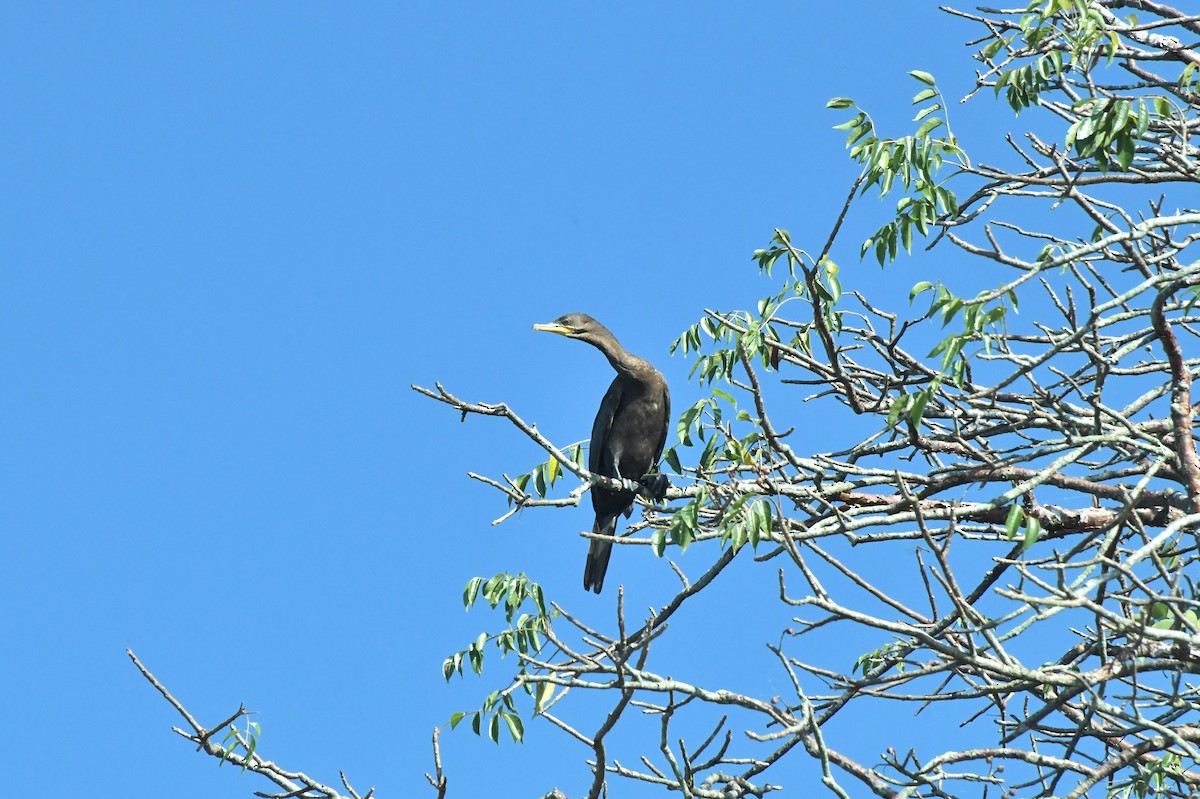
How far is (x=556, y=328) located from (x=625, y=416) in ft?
2.16

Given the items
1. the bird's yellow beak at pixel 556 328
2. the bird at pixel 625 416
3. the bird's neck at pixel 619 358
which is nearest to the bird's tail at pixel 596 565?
the bird at pixel 625 416

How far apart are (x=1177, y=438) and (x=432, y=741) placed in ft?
8.09

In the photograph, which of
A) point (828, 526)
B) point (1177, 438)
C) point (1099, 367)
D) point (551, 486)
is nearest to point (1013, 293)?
point (1099, 367)

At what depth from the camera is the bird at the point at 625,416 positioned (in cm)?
823

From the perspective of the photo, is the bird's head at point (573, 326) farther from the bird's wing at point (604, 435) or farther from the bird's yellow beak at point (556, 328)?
the bird's wing at point (604, 435)

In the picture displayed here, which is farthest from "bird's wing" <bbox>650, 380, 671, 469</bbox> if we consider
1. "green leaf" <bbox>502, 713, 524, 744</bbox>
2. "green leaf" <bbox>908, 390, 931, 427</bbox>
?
"green leaf" <bbox>908, 390, 931, 427</bbox>

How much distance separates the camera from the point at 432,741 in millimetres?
4340

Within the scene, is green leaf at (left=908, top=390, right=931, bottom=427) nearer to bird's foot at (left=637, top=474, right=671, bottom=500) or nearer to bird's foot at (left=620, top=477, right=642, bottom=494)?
bird's foot at (left=620, top=477, right=642, bottom=494)

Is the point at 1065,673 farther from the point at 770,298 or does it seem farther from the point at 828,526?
the point at 770,298

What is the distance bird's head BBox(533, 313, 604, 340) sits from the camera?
8141 millimetres

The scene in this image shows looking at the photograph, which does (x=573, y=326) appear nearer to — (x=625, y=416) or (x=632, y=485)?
(x=625, y=416)

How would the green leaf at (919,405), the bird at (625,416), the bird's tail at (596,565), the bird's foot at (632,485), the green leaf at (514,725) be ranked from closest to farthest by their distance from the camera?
the green leaf at (919,405)
the green leaf at (514,725)
the bird's foot at (632,485)
the bird's tail at (596,565)
the bird at (625,416)

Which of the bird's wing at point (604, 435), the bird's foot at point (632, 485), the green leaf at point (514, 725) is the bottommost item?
the green leaf at point (514, 725)

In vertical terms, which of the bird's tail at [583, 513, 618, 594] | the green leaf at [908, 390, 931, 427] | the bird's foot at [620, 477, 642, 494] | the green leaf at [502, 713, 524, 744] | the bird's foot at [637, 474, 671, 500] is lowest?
the green leaf at [502, 713, 524, 744]
